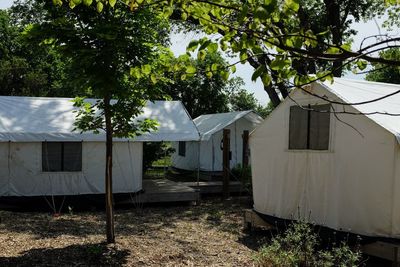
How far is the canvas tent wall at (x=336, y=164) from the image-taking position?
762 cm

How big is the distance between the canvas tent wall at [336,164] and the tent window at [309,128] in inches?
0.7

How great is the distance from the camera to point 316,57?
263cm

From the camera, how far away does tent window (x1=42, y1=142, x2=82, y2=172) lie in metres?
12.9

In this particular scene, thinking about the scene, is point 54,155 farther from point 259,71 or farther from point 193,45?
point 259,71

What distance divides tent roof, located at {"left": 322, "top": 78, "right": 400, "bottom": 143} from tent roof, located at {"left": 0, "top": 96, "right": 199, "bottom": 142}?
4.81m

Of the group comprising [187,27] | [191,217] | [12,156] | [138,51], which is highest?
[187,27]

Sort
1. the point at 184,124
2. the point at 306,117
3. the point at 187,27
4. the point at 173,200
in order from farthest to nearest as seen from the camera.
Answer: the point at 187,27 → the point at 184,124 → the point at 173,200 → the point at 306,117

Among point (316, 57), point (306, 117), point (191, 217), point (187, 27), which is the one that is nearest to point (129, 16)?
point (306, 117)

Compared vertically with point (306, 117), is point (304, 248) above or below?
below

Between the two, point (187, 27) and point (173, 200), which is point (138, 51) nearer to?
point (173, 200)

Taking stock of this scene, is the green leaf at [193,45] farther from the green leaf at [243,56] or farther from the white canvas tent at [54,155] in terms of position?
the white canvas tent at [54,155]

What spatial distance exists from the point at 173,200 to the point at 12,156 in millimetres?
4491

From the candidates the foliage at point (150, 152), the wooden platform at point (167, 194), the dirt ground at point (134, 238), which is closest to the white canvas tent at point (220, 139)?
the foliage at point (150, 152)

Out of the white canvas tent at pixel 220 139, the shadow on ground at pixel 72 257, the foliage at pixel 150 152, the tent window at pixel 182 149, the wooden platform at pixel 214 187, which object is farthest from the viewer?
the tent window at pixel 182 149
